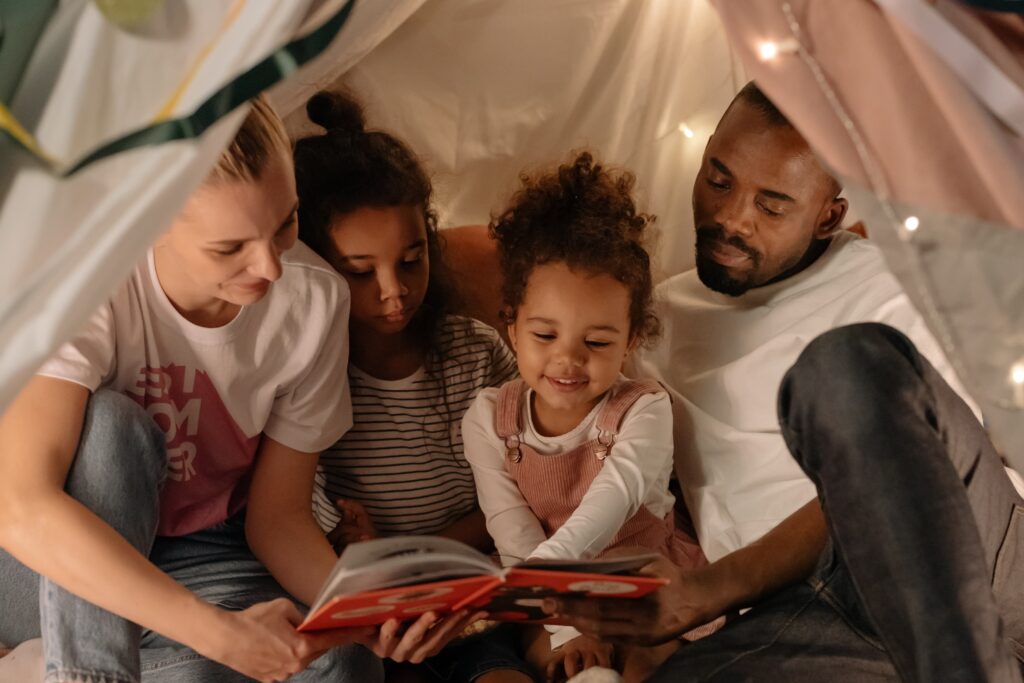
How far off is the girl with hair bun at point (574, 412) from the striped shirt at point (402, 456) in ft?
0.24

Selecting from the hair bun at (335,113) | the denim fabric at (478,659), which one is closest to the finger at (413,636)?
the denim fabric at (478,659)

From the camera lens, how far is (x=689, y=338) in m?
1.43

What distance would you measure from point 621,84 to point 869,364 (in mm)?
970

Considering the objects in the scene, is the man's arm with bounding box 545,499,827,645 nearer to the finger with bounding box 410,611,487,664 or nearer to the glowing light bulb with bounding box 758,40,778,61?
the finger with bounding box 410,611,487,664

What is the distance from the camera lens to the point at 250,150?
981 mm

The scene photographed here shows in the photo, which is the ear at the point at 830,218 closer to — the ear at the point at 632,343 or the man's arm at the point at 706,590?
the ear at the point at 632,343

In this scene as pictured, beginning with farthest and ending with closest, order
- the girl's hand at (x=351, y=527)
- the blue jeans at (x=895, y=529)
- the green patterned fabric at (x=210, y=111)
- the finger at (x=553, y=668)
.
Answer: the girl's hand at (x=351, y=527) → the finger at (x=553, y=668) → the blue jeans at (x=895, y=529) → the green patterned fabric at (x=210, y=111)

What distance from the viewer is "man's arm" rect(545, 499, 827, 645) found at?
3.34 ft

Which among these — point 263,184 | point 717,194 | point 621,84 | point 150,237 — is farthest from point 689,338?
point 150,237

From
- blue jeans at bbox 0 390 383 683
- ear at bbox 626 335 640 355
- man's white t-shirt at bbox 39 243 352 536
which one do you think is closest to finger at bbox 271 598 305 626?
blue jeans at bbox 0 390 383 683

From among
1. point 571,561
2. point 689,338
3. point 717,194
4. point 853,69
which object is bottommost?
point 571,561

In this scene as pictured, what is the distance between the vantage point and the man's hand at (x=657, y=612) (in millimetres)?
1016

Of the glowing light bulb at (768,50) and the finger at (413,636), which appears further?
the finger at (413,636)

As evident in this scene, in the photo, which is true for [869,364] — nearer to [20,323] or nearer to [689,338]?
[689,338]
